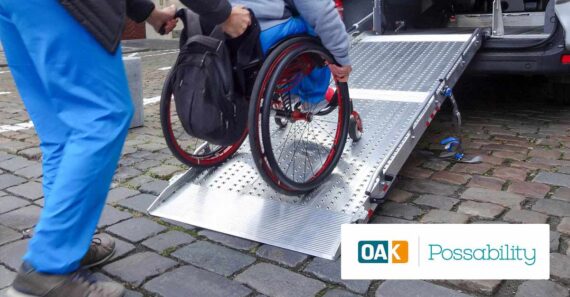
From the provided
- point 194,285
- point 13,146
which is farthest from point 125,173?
point 194,285

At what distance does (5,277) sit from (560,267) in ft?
7.81

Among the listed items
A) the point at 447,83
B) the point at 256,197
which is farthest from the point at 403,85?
the point at 256,197

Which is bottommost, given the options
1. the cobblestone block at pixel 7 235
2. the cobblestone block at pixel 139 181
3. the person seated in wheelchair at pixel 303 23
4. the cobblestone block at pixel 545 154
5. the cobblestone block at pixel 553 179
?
the cobblestone block at pixel 545 154

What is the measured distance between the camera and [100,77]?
1.99 metres

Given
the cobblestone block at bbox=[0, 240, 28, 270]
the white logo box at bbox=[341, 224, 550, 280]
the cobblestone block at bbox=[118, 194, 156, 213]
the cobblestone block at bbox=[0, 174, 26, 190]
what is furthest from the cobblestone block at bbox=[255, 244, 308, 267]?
the cobblestone block at bbox=[0, 174, 26, 190]

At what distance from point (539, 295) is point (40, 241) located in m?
1.89

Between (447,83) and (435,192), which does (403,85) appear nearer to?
(447,83)

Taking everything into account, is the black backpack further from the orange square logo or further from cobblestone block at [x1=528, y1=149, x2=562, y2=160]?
cobblestone block at [x1=528, y1=149, x2=562, y2=160]

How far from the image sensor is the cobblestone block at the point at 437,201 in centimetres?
308

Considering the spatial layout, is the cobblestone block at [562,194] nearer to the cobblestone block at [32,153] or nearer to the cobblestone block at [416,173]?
the cobblestone block at [416,173]

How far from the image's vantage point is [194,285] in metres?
2.32

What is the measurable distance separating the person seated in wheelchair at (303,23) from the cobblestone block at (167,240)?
100 centimetres

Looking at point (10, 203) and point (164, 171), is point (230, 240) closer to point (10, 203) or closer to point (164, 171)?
point (164, 171)

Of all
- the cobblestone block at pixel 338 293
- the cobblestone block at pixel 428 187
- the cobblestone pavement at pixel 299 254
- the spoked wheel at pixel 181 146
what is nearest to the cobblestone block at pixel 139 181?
the cobblestone pavement at pixel 299 254
